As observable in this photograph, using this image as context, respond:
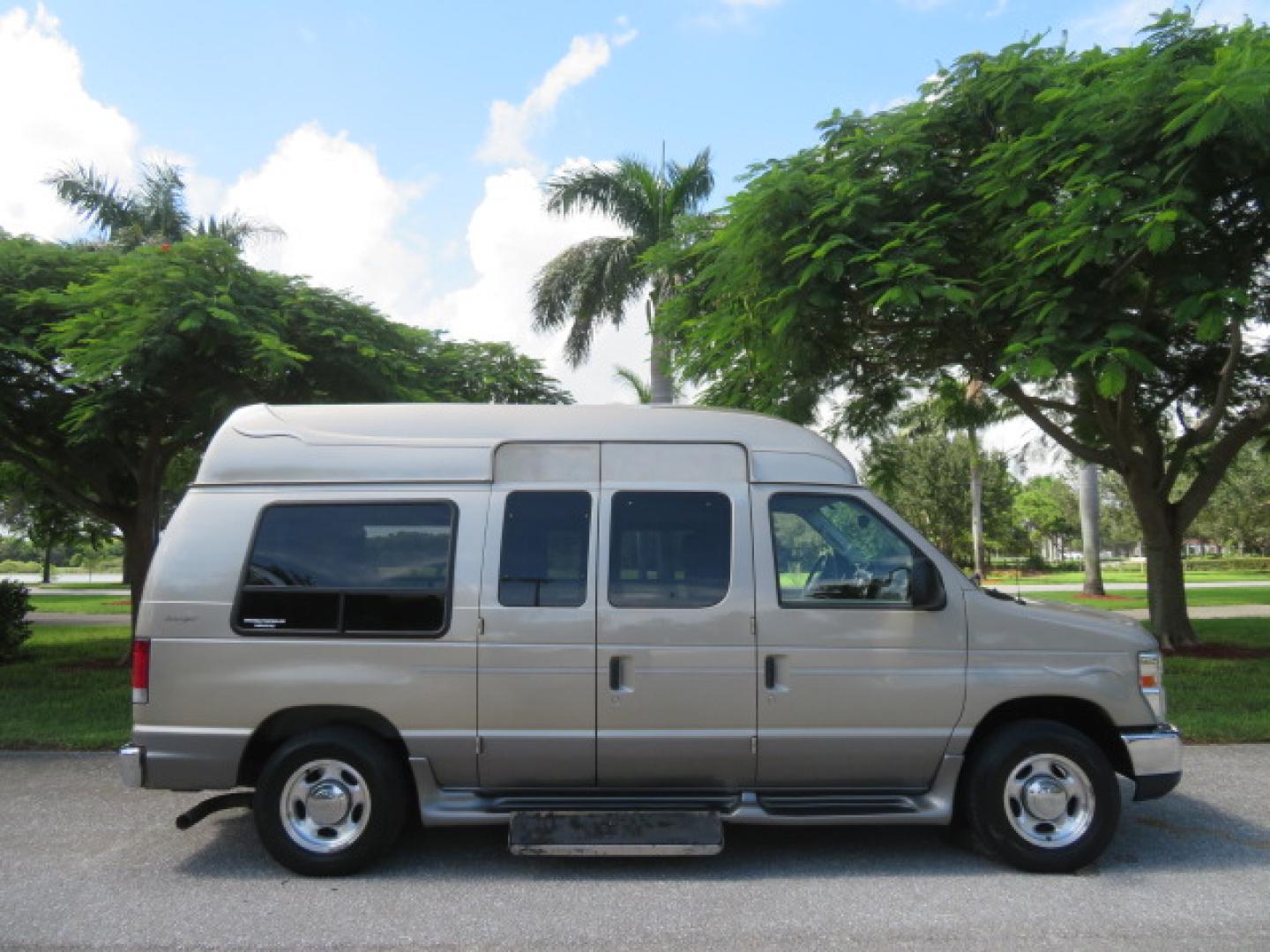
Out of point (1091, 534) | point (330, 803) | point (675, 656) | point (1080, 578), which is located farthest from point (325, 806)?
point (1080, 578)

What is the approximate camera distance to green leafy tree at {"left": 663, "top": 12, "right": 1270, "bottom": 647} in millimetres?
9023

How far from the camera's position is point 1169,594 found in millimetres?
15750

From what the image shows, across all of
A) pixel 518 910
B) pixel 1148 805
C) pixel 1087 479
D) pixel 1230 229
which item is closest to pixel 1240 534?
pixel 1087 479

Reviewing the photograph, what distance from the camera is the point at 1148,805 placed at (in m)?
6.58

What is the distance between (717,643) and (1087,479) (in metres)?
28.1

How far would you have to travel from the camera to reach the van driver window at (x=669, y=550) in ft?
17.8

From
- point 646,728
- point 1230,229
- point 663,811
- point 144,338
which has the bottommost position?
point 663,811

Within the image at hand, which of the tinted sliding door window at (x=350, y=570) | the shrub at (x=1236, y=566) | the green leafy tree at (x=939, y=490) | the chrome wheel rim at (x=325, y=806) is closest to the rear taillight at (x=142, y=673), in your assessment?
the tinted sliding door window at (x=350, y=570)

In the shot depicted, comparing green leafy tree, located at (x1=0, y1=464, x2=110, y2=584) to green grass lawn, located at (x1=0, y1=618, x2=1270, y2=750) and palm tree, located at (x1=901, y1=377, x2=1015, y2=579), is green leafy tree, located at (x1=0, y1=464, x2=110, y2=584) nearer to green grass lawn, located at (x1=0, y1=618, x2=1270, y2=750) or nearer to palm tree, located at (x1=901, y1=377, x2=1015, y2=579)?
green grass lawn, located at (x1=0, y1=618, x2=1270, y2=750)

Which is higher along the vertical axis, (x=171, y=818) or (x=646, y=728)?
(x=646, y=728)

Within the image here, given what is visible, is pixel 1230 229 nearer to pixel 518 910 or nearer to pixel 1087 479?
pixel 518 910

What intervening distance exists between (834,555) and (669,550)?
0.92 m

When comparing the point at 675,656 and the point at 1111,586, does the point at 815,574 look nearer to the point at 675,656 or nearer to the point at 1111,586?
the point at 675,656

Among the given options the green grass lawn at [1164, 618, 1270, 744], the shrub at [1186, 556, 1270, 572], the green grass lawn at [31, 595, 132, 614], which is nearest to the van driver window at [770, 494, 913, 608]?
the green grass lawn at [1164, 618, 1270, 744]
